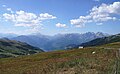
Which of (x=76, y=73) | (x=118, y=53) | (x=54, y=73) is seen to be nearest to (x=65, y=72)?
(x=54, y=73)

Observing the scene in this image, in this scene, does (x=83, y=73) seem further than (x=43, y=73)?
No

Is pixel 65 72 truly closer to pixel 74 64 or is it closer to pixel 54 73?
pixel 54 73

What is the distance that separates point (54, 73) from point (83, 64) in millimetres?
3999

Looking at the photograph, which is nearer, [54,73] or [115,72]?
[115,72]

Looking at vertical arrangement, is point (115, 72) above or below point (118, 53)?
below

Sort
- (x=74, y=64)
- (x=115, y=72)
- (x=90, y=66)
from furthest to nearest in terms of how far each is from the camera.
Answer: (x=74, y=64), (x=90, y=66), (x=115, y=72)

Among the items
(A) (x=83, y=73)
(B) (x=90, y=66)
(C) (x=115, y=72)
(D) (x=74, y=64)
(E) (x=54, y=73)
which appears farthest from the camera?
(D) (x=74, y=64)

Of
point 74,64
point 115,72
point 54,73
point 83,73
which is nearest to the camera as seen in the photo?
point 115,72

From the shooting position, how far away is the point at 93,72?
20.5m

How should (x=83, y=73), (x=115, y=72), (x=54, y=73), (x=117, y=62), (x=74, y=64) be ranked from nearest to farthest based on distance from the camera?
(x=115, y=72)
(x=117, y=62)
(x=83, y=73)
(x=54, y=73)
(x=74, y=64)

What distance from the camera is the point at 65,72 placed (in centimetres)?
2295

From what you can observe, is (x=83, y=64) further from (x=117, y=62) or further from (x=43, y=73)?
(x=117, y=62)

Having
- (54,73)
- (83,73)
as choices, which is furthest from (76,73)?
(54,73)

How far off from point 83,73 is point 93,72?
1.14 meters
